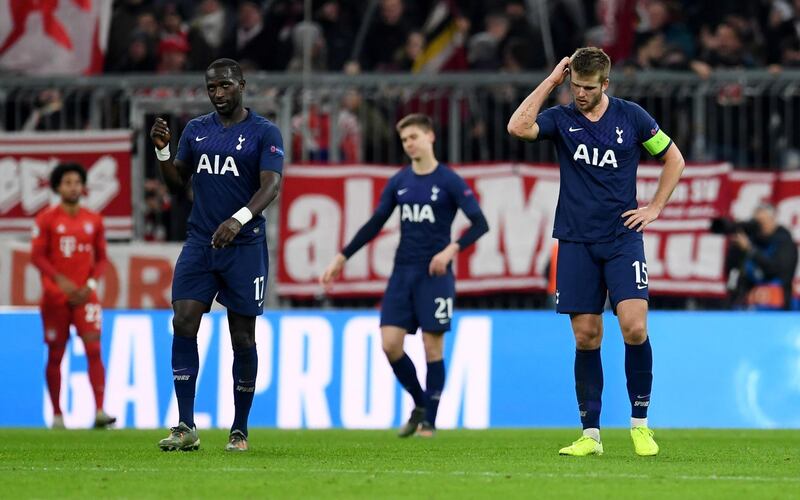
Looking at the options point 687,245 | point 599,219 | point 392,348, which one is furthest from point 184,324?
point 687,245

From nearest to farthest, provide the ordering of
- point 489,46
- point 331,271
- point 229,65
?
point 229,65 → point 331,271 → point 489,46

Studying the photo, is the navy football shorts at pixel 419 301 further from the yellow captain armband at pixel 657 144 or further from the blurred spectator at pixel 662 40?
the blurred spectator at pixel 662 40

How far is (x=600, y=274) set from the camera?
9.85 meters

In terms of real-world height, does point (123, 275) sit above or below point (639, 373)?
above

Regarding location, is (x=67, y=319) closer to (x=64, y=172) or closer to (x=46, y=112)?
(x=64, y=172)

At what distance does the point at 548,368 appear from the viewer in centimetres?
1625

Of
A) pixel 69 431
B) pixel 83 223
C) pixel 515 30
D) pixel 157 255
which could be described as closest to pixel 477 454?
pixel 69 431

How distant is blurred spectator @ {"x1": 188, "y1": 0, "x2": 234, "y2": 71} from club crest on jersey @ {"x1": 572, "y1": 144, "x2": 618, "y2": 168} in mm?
9936

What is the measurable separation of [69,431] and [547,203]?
18.2 feet

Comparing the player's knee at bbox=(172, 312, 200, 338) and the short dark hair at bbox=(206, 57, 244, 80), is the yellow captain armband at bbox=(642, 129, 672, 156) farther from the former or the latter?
the player's knee at bbox=(172, 312, 200, 338)

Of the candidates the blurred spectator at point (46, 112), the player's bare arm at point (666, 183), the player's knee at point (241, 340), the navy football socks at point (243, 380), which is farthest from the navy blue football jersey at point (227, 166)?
the blurred spectator at point (46, 112)

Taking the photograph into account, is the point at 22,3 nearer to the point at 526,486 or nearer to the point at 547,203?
the point at 547,203

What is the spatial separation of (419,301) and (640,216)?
13.2ft

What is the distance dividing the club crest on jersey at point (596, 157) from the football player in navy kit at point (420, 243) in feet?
11.9
